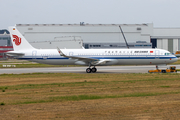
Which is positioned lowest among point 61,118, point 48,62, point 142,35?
point 61,118

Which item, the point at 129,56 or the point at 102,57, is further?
the point at 102,57

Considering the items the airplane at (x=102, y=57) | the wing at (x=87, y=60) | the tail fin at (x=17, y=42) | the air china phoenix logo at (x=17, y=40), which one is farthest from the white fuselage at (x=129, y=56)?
the air china phoenix logo at (x=17, y=40)

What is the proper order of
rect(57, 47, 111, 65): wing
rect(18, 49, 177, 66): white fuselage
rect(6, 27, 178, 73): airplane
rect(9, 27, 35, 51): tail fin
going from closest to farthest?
rect(57, 47, 111, 65): wing
rect(6, 27, 178, 73): airplane
rect(18, 49, 177, 66): white fuselage
rect(9, 27, 35, 51): tail fin

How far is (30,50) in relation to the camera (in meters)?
39.8

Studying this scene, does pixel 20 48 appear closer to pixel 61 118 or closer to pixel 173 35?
pixel 61 118

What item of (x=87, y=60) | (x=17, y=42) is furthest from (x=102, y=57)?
(x=17, y=42)

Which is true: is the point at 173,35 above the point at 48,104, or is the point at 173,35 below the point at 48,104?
above

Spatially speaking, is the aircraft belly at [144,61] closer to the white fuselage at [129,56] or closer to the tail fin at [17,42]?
the white fuselage at [129,56]

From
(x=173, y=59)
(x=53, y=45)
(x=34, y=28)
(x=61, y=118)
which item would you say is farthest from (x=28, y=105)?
(x=34, y=28)

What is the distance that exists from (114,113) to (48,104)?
4.02 meters

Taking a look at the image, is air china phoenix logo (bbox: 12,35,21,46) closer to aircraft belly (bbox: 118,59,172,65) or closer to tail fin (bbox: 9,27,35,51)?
tail fin (bbox: 9,27,35,51)

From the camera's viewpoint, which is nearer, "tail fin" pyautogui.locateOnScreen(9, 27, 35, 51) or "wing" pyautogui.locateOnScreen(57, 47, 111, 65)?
"wing" pyautogui.locateOnScreen(57, 47, 111, 65)

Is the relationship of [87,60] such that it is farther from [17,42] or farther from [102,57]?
[17,42]

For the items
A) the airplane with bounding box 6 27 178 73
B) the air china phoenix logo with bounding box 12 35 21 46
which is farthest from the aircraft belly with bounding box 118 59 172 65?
the air china phoenix logo with bounding box 12 35 21 46
